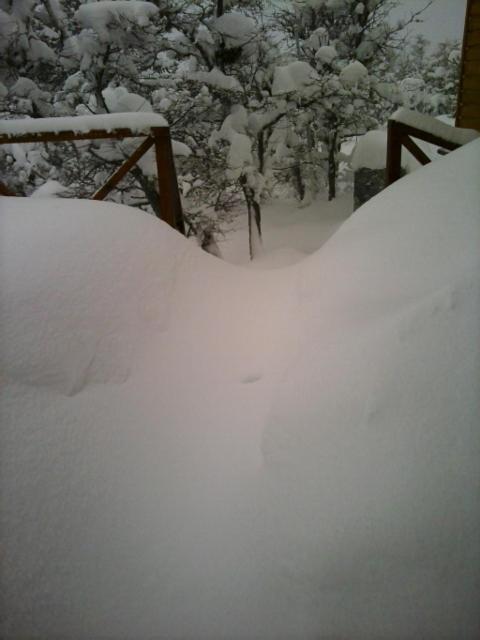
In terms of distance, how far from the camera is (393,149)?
3375mm

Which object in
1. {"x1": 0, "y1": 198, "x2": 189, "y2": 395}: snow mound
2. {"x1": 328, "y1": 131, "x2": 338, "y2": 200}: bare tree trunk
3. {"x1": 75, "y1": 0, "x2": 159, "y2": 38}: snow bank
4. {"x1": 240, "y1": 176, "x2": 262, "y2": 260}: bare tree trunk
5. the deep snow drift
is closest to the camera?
the deep snow drift

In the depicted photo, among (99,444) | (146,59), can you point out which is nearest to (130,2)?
(146,59)

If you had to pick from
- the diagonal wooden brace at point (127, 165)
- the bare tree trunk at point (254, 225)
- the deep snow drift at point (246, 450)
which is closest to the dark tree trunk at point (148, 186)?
Answer: the bare tree trunk at point (254, 225)

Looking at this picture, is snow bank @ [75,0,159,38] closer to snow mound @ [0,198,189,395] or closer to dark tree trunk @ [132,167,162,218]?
dark tree trunk @ [132,167,162,218]

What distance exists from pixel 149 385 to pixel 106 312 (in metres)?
0.38

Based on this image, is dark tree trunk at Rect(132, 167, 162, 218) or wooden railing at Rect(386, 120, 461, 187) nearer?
wooden railing at Rect(386, 120, 461, 187)

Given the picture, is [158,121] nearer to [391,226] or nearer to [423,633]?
[391,226]

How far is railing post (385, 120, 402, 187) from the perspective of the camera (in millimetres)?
3286

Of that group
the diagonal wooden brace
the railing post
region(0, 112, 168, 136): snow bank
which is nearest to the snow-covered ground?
the railing post

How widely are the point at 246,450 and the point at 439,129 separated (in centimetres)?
287

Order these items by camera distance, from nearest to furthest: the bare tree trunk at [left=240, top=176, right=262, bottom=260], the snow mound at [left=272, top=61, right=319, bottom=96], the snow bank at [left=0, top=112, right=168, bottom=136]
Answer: the snow bank at [left=0, top=112, right=168, bottom=136] → the snow mound at [left=272, top=61, right=319, bottom=96] → the bare tree trunk at [left=240, top=176, right=262, bottom=260]

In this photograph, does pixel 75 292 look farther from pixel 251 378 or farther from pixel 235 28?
pixel 235 28

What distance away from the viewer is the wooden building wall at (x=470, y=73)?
4234 mm

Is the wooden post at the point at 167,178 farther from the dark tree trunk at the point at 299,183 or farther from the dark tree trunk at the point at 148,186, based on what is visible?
the dark tree trunk at the point at 299,183
